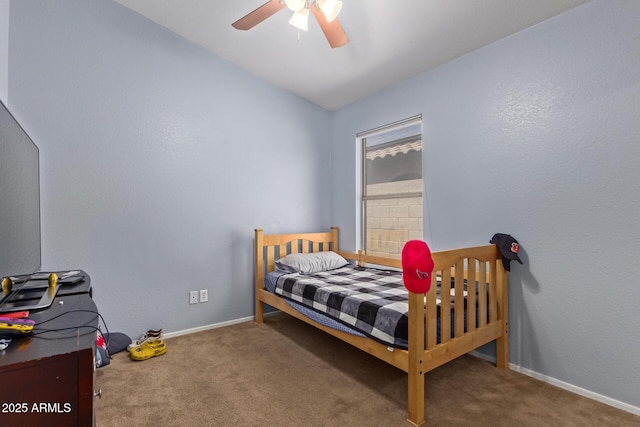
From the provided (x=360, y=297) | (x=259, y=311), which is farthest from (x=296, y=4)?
(x=259, y=311)

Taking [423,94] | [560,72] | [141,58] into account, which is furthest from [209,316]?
[560,72]

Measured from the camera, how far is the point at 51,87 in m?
2.24

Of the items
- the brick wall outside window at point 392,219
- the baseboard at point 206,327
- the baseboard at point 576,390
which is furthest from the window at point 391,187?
the baseboard at point 206,327

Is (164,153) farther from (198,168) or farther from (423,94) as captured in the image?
(423,94)

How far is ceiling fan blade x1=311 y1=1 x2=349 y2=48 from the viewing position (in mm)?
1752

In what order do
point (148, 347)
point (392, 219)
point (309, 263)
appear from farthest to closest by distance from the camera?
point (392, 219)
point (309, 263)
point (148, 347)

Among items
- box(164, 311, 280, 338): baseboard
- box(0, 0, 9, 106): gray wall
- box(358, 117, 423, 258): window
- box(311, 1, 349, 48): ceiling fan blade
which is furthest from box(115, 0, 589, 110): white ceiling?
box(164, 311, 280, 338): baseboard

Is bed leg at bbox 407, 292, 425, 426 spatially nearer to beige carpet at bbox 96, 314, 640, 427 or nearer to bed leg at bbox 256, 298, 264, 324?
beige carpet at bbox 96, 314, 640, 427

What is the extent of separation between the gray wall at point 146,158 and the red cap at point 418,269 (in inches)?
77.1

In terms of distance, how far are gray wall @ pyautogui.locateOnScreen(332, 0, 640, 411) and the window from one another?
14.4 inches

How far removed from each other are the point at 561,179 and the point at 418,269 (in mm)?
1177

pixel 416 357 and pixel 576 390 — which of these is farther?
pixel 576 390

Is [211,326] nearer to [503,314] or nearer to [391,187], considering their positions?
[391,187]

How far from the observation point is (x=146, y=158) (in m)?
2.60
